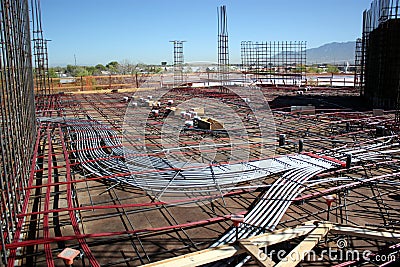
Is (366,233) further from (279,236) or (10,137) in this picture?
(10,137)

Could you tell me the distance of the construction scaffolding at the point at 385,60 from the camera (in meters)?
17.0

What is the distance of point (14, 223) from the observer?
5.24 meters

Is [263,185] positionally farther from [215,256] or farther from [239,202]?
[215,256]

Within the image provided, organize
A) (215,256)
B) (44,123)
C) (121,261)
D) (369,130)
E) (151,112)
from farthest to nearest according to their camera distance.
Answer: (151,112)
(44,123)
(369,130)
(121,261)
(215,256)

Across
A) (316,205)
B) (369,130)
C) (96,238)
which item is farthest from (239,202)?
(369,130)

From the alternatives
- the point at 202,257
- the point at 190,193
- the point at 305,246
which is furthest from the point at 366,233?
the point at 190,193

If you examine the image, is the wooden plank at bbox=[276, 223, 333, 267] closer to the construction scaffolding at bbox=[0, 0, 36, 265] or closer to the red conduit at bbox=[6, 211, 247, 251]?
the red conduit at bbox=[6, 211, 247, 251]

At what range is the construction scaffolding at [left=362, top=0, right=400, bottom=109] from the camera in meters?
17.0

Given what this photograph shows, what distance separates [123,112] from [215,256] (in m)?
13.7

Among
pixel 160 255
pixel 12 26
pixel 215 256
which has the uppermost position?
pixel 12 26

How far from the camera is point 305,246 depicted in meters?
4.14

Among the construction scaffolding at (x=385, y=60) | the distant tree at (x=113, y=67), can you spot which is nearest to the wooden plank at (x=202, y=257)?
the construction scaffolding at (x=385, y=60)

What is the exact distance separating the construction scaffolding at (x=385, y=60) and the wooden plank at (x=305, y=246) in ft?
46.8

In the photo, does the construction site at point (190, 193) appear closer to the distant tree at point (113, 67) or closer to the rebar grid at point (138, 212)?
the rebar grid at point (138, 212)
